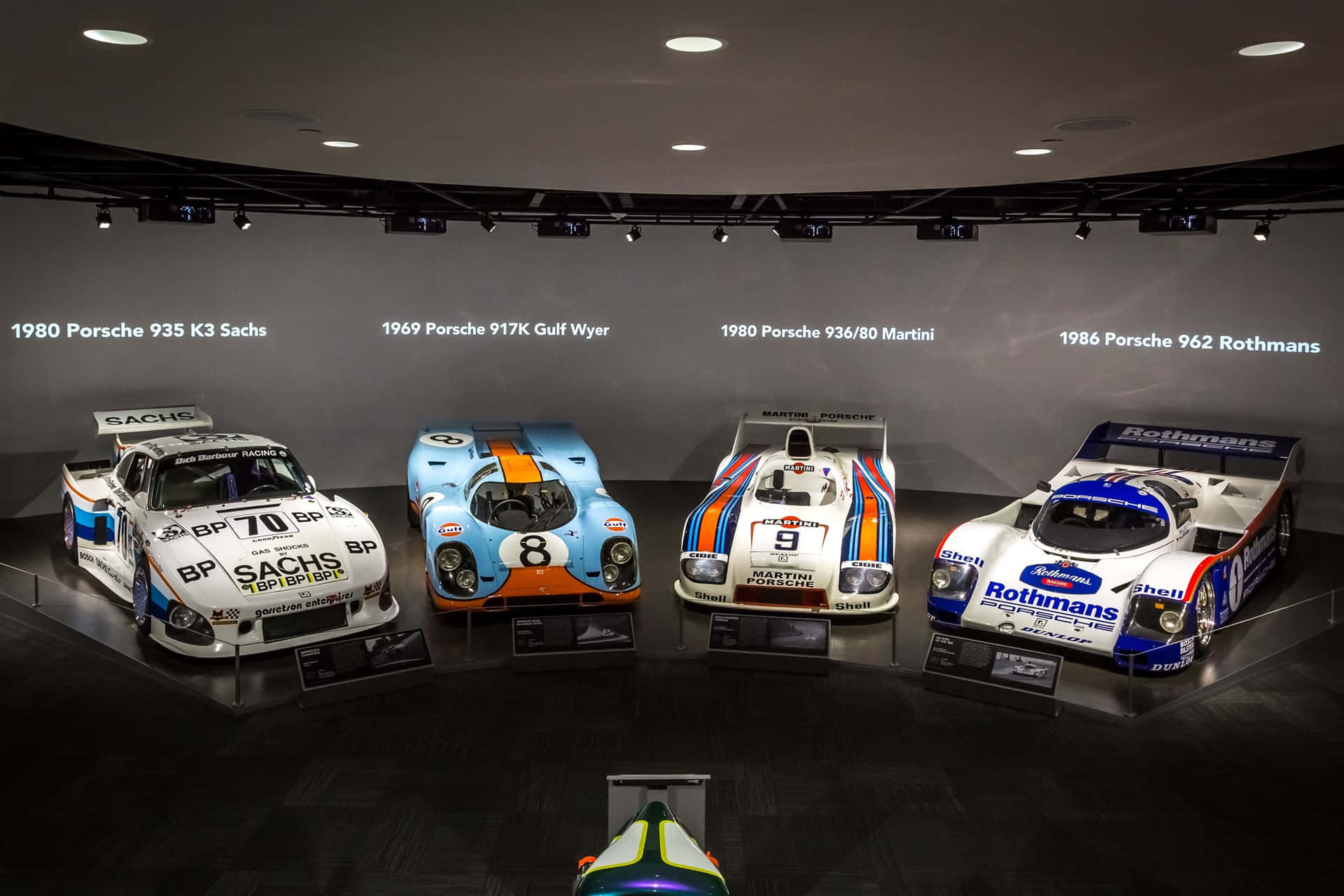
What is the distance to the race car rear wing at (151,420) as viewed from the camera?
935 cm

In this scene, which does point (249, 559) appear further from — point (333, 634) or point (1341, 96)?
point (1341, 96)

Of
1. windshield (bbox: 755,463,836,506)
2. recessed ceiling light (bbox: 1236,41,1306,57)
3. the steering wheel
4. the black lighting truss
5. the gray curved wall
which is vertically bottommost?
the steering wheel

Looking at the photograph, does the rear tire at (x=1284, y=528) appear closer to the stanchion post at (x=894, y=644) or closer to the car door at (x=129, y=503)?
the stanchion post at (x=894, y=644)

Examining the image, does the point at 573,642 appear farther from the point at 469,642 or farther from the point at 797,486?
the point at 797,486

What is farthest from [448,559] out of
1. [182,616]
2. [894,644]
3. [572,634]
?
[894,644]

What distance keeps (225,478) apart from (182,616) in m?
1.56

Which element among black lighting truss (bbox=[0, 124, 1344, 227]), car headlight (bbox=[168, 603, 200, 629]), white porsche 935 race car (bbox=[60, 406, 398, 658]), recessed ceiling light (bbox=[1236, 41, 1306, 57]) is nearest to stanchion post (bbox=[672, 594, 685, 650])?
white porsche 935 race car (bbox=[60, 406, 398, 658])

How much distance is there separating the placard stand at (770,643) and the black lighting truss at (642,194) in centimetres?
343

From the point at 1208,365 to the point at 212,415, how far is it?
10961mm

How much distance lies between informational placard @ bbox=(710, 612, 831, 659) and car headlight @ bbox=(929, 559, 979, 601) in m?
1.03

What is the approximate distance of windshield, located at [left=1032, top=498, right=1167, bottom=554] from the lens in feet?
24.9

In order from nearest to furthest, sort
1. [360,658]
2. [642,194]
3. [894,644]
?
[360,658]
[894,644]
[642,194]

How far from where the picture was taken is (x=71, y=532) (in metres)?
9.16

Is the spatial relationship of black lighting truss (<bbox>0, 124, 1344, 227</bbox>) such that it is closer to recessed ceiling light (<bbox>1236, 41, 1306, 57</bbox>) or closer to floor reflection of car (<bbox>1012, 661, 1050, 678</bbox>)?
floor reflection of car (<bbox>1012, 661, 1050, 678</bbox>)
